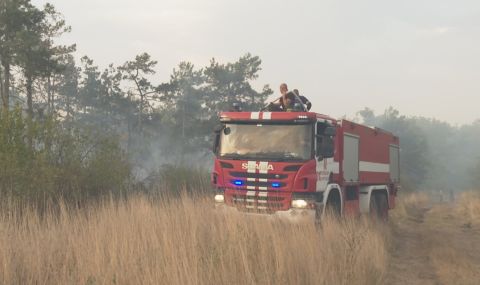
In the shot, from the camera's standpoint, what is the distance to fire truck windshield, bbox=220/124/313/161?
10102 millimetres

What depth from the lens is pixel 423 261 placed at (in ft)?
33.5

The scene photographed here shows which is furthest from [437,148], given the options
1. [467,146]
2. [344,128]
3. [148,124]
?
[344,128]

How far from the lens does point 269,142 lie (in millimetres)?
10312

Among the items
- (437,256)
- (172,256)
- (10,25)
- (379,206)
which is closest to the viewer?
(172,256)

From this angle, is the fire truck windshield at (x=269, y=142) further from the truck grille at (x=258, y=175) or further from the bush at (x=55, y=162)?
the bush at (x=55, y=162)

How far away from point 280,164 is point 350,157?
2.97m

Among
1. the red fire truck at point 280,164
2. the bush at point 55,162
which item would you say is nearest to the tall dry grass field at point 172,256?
the red fire truck at point 280,164

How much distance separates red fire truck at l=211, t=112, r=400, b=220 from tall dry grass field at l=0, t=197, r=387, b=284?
161cm

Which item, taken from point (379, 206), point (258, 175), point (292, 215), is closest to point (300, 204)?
point (292, 215)

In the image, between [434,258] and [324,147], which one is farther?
[324,147]

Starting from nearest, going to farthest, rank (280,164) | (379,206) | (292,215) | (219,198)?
(292,215) < (280,164) < (219,198) < (379,206)

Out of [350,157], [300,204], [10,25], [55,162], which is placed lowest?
[300,204]

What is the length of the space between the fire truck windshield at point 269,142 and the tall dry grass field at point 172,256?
2.14m

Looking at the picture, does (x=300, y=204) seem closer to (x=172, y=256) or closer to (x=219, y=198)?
(x=219, y=198)
